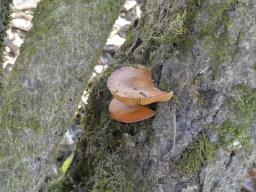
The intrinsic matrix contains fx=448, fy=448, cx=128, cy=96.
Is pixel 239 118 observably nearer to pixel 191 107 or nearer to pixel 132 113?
pixel 191 107

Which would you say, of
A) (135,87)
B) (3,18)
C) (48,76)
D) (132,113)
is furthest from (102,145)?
(3,18)

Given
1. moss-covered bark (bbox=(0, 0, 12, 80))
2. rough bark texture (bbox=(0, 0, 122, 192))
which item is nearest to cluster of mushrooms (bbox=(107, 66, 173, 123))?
rough bark texture (bbox=(0, 0, 122, 192))

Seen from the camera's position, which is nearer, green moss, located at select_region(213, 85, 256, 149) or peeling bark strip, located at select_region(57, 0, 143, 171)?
green moss, located at select_region(213, 85, 256, 149)

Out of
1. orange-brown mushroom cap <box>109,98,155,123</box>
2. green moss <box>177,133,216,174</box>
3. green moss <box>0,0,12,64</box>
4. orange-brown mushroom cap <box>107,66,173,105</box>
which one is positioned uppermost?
Result: green moss <box>0,0,12,64</box>

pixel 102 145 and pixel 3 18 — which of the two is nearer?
pixel 3 18

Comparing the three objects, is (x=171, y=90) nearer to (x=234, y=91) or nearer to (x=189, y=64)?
(x=189, y=64)

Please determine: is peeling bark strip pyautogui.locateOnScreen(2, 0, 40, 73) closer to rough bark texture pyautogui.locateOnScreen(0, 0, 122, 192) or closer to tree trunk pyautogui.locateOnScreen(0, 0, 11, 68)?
tree trunk pyautogui.locateOnScreen(0, 0, 11, 68)

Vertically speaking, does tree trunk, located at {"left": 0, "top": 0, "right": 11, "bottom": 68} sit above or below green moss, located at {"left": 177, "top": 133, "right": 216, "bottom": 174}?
above

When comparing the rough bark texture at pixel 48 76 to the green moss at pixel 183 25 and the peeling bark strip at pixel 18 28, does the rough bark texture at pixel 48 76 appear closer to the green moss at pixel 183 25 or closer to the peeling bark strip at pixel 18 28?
the green moss at pixel 183 25
